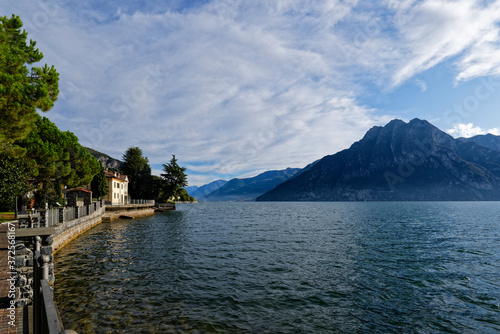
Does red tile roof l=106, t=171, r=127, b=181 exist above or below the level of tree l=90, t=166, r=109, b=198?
above

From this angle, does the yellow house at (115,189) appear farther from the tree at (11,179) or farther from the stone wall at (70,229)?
the tree at (11,179)

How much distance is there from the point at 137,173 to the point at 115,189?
2521 centimetres

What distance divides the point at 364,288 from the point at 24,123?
26222mm

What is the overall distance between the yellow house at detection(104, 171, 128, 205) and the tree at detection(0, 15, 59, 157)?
59222mm

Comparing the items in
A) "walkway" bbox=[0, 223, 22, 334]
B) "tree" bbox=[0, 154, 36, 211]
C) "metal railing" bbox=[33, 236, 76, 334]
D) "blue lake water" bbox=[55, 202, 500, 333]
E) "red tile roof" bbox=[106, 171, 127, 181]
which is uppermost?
"red tile roof" bbox=[106, 171, 127, 181]

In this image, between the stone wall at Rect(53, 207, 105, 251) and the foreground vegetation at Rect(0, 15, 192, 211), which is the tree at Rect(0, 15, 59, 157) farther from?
the stone wall at Rect(53, 207, 105, 251)

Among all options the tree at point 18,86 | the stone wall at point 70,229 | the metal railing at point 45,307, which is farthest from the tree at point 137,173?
the metal railing at point 45,307

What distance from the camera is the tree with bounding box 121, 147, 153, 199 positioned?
107938 millimetres

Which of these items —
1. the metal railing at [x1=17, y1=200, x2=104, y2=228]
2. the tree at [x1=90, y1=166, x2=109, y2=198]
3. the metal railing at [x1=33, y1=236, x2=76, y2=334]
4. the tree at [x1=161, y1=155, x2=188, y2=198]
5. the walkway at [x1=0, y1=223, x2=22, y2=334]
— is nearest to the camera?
the metal railing at [x1=33, y1=236, x2=76, y2=334]

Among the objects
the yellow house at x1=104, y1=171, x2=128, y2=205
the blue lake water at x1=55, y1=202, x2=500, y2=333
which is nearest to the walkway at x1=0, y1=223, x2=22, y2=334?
the blue lake water at x1=55, y1=202, x2=500, y2=333

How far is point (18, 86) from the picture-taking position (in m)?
20.3

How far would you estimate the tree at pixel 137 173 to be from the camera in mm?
107938

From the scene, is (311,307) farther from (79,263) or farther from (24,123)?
(24,123)

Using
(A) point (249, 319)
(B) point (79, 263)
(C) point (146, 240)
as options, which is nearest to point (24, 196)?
(C) point (146, 240)
